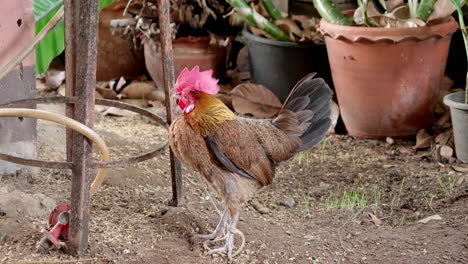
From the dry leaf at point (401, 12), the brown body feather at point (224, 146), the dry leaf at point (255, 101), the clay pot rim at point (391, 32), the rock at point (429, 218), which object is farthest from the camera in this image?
the dry leaf at point (255, 101)

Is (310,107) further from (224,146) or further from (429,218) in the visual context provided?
(429,218)

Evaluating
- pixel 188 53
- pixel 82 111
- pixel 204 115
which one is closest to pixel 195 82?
pixel 204 115

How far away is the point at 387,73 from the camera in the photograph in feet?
14.0

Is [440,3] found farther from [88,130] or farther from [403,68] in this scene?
[88,130]

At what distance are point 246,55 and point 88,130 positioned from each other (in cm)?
336

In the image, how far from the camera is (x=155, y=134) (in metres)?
4.52

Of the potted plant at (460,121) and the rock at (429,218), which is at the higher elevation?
the potted plant at (460,121)

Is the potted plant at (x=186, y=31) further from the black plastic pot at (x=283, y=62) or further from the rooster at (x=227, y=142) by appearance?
the rooster at (x=227, y=142)

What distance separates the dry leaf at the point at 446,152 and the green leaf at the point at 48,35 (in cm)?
206

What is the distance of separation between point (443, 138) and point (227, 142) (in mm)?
1991

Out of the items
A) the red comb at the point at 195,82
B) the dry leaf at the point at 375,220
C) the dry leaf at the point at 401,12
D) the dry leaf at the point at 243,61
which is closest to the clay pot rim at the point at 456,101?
the dry leaf at the point at 401,12

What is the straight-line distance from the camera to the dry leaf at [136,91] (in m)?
5.30

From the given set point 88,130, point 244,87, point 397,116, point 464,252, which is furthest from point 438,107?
point 88,130

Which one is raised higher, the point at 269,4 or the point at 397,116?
the point at 269,4
